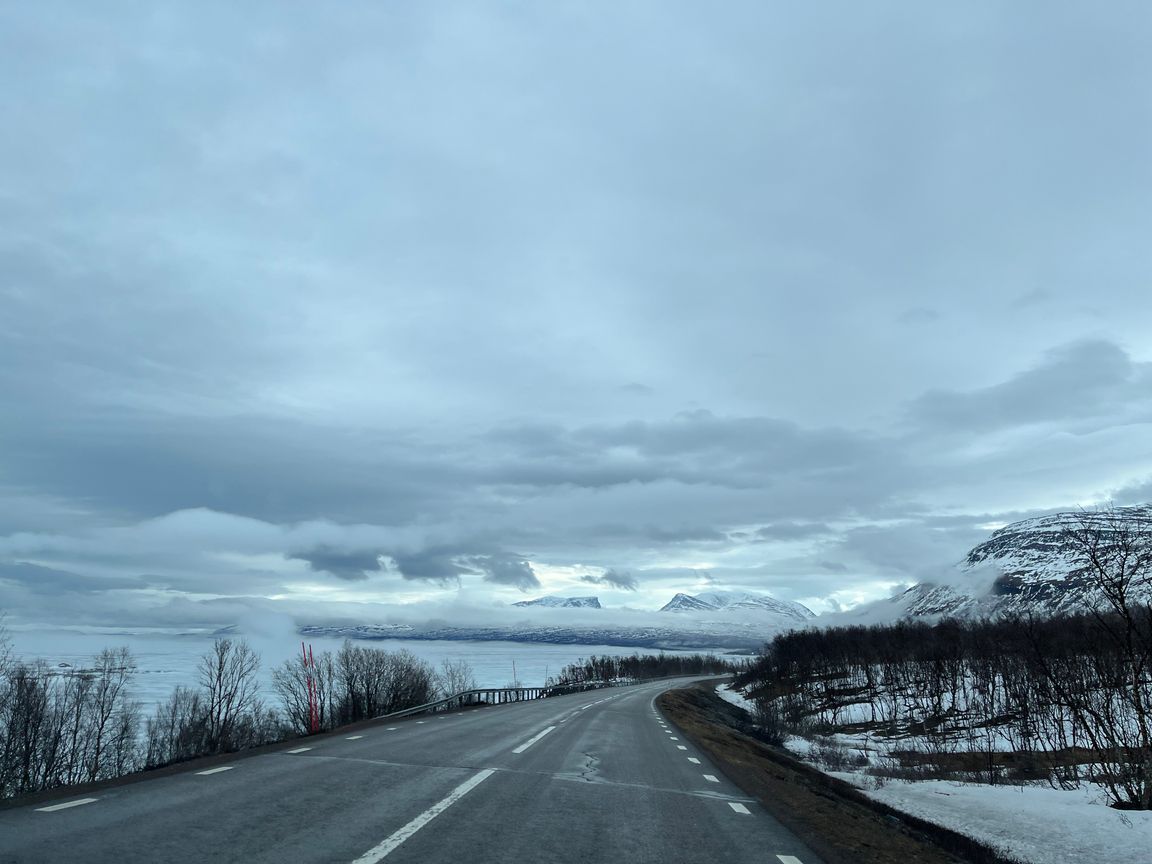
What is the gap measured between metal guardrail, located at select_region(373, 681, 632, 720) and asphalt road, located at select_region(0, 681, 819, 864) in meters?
20.5

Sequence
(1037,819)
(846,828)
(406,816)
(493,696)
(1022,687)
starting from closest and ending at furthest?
(406,816), (846,828), (1037,819), (1022,687), (493,696)

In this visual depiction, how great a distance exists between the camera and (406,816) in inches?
373

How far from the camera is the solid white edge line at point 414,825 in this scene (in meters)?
7.40

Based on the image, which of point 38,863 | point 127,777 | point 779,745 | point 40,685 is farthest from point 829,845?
point 40,685

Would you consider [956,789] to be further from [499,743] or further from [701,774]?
[499,743]

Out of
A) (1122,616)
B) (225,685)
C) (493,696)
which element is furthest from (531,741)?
(225,685)

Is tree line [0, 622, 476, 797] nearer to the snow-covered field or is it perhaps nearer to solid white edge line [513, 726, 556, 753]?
solid white edge line [513, 726, 556, 753]

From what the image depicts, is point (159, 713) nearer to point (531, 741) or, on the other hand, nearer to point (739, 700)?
point (739, 700)

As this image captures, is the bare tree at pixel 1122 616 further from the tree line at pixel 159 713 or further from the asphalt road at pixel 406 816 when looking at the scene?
the tree line at pixel 159 713

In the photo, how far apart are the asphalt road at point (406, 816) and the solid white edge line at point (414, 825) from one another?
0.02 metres

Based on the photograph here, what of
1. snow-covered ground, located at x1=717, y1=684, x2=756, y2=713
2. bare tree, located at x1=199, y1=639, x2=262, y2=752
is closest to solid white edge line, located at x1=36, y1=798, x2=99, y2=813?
bare tree, located at x1=199, y1=639, x2=262, y2=752

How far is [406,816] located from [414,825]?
592 mm

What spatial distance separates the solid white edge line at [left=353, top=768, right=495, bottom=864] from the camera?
7.40m

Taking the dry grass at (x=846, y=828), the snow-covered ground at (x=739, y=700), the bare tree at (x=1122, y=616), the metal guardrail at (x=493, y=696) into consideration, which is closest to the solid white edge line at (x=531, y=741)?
the dry grass at (x=846, y=828)
